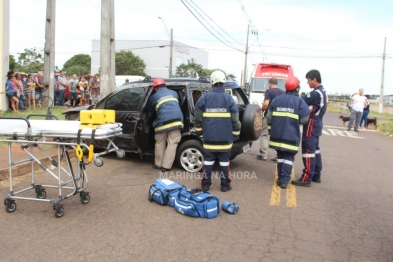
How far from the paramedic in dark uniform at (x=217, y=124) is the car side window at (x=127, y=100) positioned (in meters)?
1.97

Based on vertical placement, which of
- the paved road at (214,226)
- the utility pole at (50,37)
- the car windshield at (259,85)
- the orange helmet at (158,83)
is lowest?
the paved road at (214,226)

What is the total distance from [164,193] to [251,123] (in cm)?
225

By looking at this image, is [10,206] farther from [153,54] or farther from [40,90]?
[153,54]

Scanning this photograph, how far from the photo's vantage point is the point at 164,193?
16.4 feet

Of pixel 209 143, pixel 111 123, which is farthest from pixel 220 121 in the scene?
pixel 111 123

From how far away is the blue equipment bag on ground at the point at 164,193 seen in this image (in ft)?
16.3

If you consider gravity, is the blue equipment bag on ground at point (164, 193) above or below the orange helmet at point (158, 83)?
below

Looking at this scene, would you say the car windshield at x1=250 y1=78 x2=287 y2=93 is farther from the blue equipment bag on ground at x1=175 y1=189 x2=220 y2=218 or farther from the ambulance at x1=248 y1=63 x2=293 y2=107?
the blue equipment bag on ground at x1=175 y1=189 x2=220 y2=218

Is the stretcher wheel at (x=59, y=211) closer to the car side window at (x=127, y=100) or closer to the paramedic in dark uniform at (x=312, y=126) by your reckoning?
the car side window at (x=127, y=100)

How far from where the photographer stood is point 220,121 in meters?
5.57

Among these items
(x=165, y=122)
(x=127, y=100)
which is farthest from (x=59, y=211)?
(x=127, y=100)

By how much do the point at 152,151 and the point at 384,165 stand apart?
18.3 ft

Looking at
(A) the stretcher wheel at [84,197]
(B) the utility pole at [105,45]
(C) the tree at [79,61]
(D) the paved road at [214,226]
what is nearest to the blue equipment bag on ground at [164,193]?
(D) the paved road at [214,226]

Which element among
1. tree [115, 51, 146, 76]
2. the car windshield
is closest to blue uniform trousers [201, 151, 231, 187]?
the car windshield
